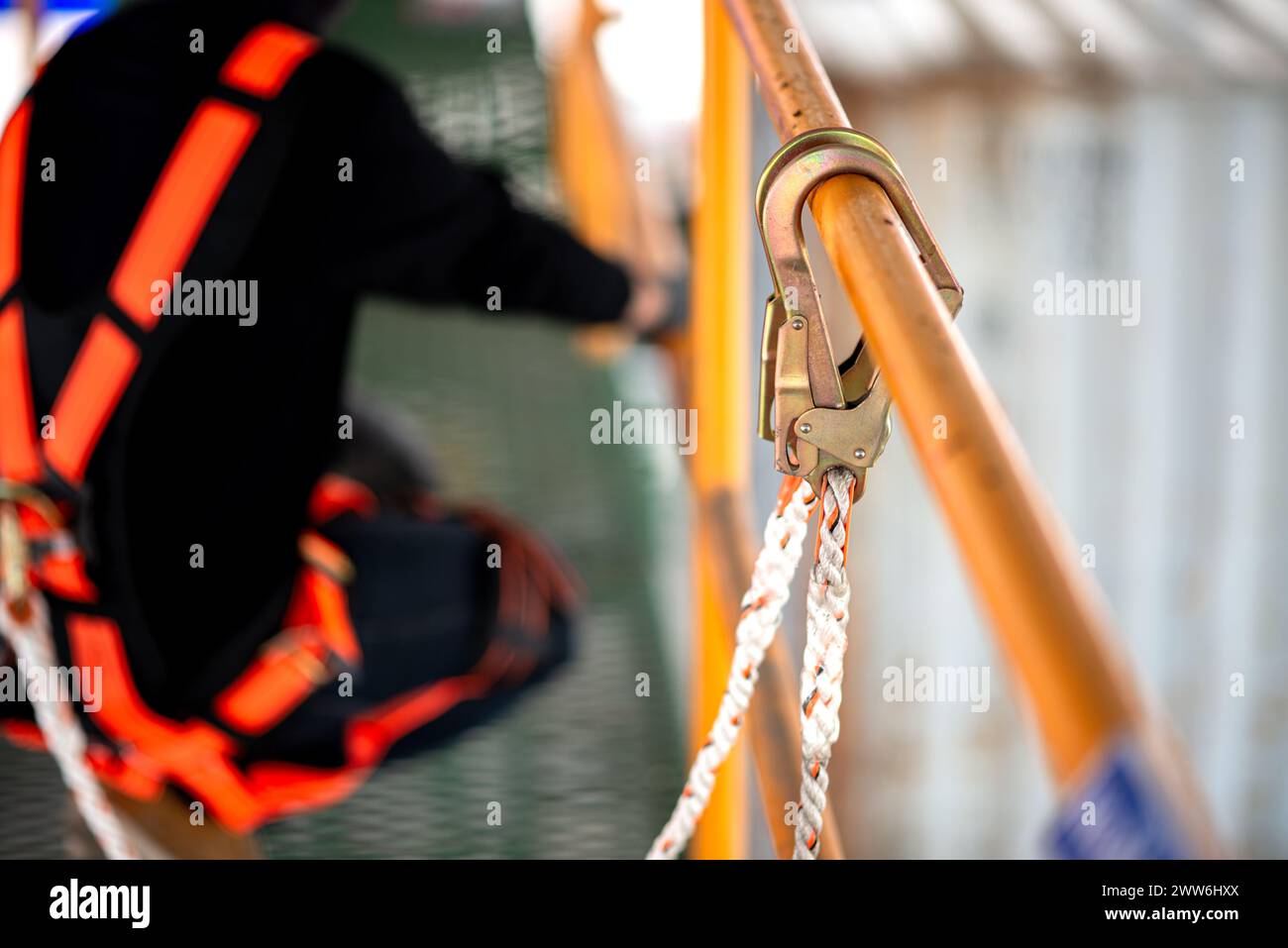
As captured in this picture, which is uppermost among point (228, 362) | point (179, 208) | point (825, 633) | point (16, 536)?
point (179, 208)

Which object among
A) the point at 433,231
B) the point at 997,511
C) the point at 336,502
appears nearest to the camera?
the point at 997,511

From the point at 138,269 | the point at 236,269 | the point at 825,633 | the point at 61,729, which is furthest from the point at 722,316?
the point at 61,729

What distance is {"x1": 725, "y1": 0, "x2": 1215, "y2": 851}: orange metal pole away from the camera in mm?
463

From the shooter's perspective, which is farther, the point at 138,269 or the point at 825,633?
the point at 138,269

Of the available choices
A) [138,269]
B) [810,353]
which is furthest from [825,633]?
[138,269]

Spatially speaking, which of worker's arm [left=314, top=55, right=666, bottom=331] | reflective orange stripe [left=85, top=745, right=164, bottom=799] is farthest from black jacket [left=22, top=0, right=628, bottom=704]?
reflective orange stripe [left=85, top=745, right=164, bottom=799]

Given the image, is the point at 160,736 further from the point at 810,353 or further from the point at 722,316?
the point at 810,353

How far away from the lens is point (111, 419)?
1.25m

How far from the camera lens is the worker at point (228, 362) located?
48.4 inches

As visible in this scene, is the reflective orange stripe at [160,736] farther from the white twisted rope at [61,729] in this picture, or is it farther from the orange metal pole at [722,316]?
the orange metal pole at [722,316]

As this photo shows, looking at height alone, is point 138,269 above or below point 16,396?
above

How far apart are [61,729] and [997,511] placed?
120 cm

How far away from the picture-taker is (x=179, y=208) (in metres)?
1.21

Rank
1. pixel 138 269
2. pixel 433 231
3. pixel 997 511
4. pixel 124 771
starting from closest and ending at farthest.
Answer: pixel 997 511 < pixel 138 269 < pixel 433 231 < pixel 124 771
